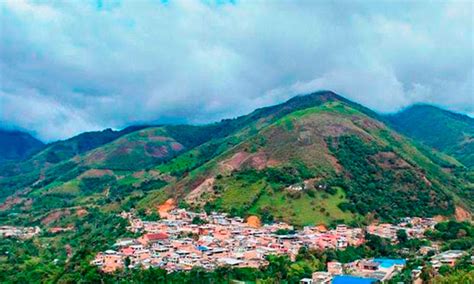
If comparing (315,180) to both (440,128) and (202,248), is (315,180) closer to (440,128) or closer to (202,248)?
(202,248)

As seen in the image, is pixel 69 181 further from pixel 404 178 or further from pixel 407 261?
pixel 407 261

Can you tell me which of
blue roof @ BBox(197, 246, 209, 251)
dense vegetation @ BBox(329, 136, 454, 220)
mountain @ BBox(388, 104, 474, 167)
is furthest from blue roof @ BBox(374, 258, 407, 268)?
mountain @ BBox(388, 104, 474, 167)

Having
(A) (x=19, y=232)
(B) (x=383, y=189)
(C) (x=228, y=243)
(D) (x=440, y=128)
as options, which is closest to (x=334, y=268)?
(C) (x=228, y=243)

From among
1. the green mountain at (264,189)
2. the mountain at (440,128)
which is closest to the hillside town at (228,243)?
the green mountain at (264,189)

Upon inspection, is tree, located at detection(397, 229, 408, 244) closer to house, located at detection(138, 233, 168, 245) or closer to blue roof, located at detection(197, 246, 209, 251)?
blue roof, located at detection(197, 246, 209, 251)

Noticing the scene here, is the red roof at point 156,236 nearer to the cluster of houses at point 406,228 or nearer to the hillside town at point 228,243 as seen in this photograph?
the hillside town at point 228,243

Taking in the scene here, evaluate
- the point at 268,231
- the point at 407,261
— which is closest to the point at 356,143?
the point at 268,231
